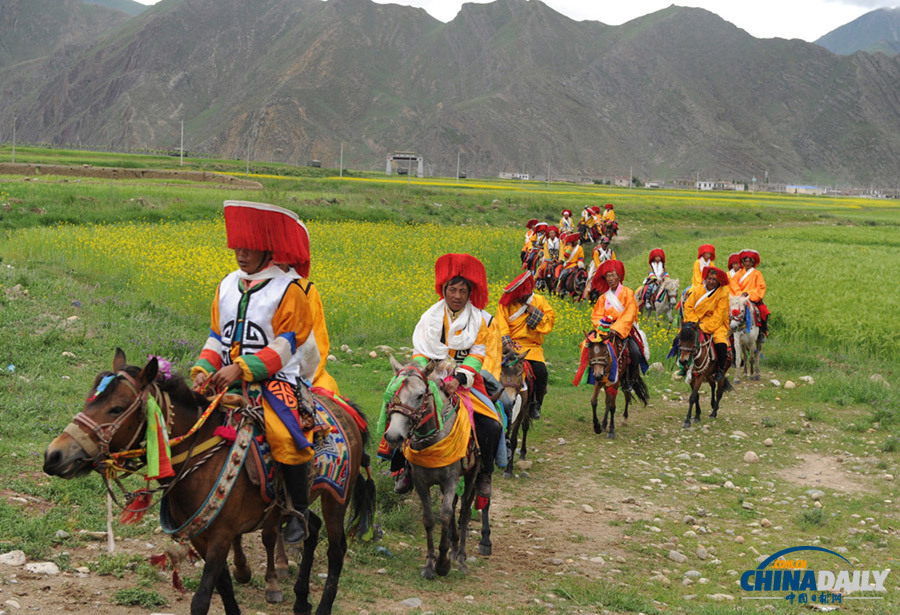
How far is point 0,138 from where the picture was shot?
145125 mm

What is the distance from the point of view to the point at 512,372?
9.55 meters

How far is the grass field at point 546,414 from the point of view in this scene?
6.88 meters

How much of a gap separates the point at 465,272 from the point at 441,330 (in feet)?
1.93

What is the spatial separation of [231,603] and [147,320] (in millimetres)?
9287

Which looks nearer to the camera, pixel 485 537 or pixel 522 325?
pixel 485 537

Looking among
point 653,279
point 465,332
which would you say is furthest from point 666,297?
point 465,332

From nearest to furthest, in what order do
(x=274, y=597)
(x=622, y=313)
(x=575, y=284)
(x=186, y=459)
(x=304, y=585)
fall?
(x=186, y=459) → (x=304, y=585) → (x=274, y=597) → (x=622, y=313) → (x=575, y=284)

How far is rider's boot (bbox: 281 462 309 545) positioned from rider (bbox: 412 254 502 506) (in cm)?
209

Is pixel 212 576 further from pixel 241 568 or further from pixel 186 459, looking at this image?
pixel 241 568

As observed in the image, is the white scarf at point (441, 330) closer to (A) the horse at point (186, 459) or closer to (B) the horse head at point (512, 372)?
(A) the horse at point (186, 459)

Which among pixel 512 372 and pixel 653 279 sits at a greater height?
pixel 653 279

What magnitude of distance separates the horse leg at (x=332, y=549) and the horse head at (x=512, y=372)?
355 centimetres

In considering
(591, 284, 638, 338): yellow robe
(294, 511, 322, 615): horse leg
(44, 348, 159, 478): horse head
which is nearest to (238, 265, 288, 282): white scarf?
(44, 348, 159, 478): horse head

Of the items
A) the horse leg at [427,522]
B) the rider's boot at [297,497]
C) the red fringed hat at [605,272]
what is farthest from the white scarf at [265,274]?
the red fringed hat at [605,272]
